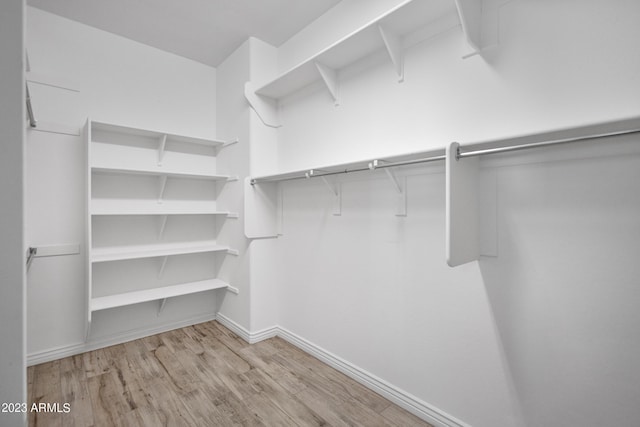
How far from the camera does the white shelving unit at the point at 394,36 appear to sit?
1438 mm

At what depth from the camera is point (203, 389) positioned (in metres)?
2.00

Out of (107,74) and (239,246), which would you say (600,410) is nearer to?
(239,246)

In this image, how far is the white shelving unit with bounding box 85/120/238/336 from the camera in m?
2.55

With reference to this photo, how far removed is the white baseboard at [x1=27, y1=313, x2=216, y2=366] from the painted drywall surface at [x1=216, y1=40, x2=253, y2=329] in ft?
1.18

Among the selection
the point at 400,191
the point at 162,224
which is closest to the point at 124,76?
the point at 162,224

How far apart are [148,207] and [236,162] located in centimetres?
93

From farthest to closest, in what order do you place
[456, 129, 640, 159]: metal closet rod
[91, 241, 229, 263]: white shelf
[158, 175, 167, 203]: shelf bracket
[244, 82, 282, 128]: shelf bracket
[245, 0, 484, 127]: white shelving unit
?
[158, 175, 167, 203]: shelf bracket < [244, 82, 282, 128]: shelf bracket < [91, 241, 229, 263]: white shelf < [245, 0, 484, 127]: white shelving unit < [456, 129, 640, 159]: metal closet rod

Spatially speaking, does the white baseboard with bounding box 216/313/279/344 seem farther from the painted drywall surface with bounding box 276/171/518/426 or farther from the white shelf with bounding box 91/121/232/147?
the white shelf with bounding box 91/121/232/147

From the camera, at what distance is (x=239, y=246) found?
9.32 ft

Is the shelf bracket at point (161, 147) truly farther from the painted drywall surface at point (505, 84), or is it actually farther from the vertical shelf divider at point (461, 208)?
the vertical shelf divider at point (461, 208)
